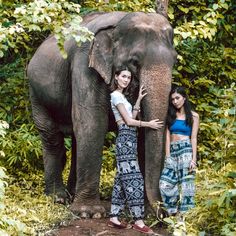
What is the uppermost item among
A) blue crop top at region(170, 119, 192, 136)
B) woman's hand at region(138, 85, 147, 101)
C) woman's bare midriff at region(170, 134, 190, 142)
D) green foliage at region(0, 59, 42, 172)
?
woman's hand at region(138, 85, 147, 101)

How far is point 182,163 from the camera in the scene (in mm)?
6387

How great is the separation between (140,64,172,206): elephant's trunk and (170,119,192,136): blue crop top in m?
0.16

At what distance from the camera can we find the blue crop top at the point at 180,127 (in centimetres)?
641

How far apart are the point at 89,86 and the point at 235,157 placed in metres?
1.82

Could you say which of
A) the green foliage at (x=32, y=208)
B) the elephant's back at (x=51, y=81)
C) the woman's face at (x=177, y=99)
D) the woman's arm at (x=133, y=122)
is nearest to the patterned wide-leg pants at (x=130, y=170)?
the woman's arm at (x=133, y=122)

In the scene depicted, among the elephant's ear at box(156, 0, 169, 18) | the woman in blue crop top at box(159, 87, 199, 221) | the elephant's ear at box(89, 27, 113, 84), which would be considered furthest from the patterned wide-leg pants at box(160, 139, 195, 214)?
the elephant's ear at box(156, 0, 169, 18)

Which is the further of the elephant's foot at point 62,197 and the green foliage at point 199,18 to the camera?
the green foliage at point 199,18

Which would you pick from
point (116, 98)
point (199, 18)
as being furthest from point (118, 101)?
point (199, 18)

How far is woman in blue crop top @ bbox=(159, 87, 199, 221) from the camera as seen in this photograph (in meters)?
6.34

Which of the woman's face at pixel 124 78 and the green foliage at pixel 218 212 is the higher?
the woman's face at pixel 124 78

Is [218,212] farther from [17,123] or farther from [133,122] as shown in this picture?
[17,123]

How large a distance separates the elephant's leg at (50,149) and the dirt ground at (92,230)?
49.9 inches

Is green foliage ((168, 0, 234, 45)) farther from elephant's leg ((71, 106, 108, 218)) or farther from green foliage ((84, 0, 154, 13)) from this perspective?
elephant's leg ((71, 106, 108, 218))

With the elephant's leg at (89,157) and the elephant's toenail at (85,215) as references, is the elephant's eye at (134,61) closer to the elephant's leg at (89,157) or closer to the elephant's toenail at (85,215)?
the elephant's leg at (89,157)
